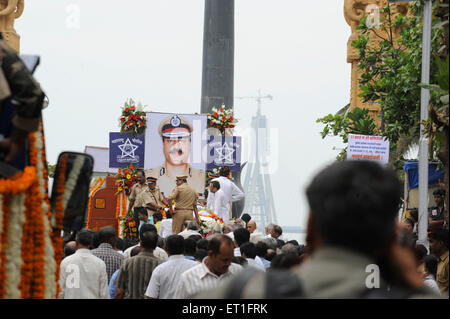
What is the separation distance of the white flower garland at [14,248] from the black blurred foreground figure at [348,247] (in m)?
1.90

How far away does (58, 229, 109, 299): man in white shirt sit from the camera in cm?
799

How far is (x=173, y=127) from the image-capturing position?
815 inches

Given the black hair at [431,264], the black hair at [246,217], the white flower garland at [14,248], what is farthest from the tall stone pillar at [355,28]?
the white flower garland at [14,248]

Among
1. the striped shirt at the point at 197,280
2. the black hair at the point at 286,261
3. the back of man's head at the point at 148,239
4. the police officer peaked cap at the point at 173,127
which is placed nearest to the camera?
the black hair at the point at 286,261

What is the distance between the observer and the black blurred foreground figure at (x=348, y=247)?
2.27 m

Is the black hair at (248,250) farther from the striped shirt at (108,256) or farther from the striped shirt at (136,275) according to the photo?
the striped shirt at (108,256)

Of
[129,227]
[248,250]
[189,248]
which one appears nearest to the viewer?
[189,248]

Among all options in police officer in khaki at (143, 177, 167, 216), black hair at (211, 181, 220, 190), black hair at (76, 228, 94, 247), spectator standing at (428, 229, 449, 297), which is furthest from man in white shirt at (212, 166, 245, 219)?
black hair at (76, 228, 94, 247)

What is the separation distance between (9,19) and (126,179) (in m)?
16.8

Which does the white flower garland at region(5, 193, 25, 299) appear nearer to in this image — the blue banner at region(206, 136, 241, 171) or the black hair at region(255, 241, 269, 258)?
the black hair at region(255, 241, 269, 258)

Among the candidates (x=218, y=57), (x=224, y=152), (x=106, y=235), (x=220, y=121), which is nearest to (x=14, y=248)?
(x=106, y=235)

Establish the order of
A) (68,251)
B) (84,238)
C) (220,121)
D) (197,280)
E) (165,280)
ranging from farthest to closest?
(220,121)
(68,251)
(84,238)
(165,280)
(197,280)

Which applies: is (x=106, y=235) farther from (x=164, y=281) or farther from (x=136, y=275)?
(x=164, y=281)
